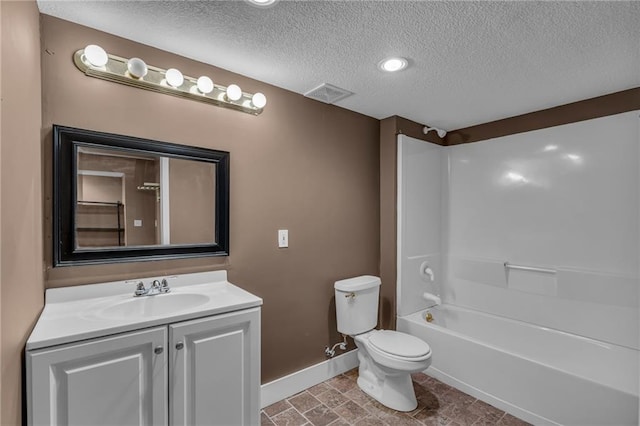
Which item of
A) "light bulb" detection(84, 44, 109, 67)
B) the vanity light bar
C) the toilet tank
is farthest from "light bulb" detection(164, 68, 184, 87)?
the toilet tank

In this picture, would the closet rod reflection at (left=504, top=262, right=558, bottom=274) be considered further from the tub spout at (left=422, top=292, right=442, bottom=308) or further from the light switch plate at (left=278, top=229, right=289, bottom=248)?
the light switch plate at (left=278, top=229, right=289, bottom=248)

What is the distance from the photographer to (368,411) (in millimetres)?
2088

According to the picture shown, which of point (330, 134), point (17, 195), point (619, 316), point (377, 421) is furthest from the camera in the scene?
point (330, 134)

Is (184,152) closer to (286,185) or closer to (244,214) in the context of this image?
(244,214)

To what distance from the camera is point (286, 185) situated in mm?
2229

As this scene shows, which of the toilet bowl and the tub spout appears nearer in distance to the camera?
the toilet bowl

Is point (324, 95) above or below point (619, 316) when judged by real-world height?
above

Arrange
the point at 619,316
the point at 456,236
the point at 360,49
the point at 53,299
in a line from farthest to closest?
1. the point at 456,236
2. the point at 619,316
3. the point at 360,49
4. the point at 53,299

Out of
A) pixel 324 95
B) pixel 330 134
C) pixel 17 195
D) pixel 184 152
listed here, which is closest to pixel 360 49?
pixel 324 95

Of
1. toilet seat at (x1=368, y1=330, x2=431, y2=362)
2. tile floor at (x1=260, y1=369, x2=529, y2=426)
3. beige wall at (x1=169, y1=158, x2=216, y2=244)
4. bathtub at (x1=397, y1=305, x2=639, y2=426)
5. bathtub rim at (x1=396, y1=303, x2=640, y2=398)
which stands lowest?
tile floor at (x1=260, y1=369, x2=529, y2=426)

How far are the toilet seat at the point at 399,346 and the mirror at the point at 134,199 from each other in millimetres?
1253

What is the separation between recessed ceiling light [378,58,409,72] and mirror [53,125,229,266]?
1118mm

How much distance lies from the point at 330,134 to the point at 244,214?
1.00 meters

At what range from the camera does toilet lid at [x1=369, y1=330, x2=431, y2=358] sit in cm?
208
